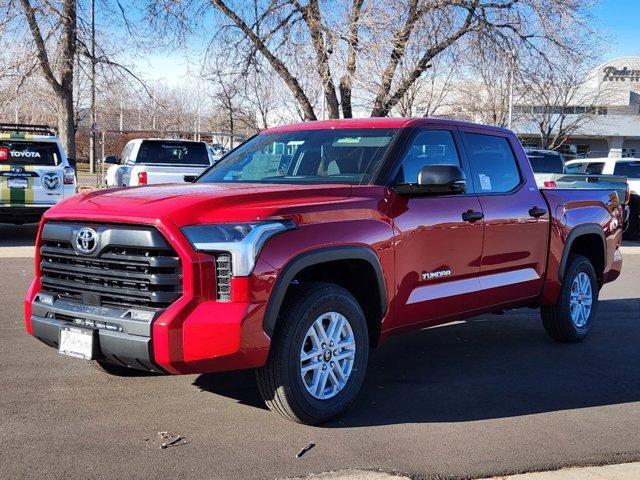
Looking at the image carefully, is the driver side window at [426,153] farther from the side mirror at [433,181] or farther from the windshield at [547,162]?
the windshield at [547,162]

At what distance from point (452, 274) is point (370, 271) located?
2.88 feet

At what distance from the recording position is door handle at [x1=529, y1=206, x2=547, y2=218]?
243 inches

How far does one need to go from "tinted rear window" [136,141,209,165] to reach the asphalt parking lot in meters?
9.05

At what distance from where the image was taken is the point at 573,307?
22.6 feet

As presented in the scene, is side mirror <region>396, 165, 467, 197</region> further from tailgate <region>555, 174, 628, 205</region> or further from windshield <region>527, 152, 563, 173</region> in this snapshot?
windshield <region>527, 152, 563, 173</region>

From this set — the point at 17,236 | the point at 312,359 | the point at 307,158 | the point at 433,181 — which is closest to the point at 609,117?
the point at 17,236

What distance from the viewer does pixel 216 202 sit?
4.12 meters

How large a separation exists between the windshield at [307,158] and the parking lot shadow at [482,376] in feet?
5.07

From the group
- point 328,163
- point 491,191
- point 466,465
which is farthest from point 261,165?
point 466,465

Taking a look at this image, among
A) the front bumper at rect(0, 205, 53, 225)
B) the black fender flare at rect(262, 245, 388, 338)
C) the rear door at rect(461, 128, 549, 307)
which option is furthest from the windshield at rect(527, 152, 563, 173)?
the black fender flare at rect(262, 245, 388, 338)

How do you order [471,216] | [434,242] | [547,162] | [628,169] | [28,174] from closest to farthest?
[434,242] < [471,216] < [28,174] < [547,162] < [628,169]

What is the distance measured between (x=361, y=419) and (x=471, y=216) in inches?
69.6

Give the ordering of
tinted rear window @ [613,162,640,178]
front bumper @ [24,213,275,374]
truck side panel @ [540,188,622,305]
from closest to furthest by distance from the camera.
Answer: front bumper @ [24,213,275,374]
truck side panel @ [540,188,622,305]
tinted rear window @ [613,162,640,178]

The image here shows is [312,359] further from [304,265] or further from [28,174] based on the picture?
[28,174]
